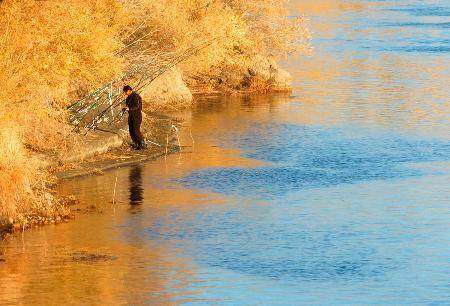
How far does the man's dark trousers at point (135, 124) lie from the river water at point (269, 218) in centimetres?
120

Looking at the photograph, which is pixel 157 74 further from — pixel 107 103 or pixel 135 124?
pixel 135 124

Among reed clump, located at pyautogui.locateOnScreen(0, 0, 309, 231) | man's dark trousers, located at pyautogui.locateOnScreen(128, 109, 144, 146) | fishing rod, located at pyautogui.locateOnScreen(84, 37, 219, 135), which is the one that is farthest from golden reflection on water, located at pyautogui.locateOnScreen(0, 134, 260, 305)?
fishing rod, located at pyautogui.locateOnScreen(84, 37, 219, 135)

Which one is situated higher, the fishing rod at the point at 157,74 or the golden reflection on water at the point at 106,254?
the fishing rod at the point at 157,74

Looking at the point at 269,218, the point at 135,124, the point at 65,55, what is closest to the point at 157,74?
the point at 135,124

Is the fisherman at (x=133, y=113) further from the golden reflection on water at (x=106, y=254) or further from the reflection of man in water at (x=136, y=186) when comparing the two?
the golden reflection on water at (x=106, y=254)

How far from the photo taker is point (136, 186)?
27.1 meters

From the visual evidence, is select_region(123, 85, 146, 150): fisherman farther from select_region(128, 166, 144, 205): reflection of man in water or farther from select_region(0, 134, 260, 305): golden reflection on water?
select_region(0, 134, 260, 305): golden reflection on water

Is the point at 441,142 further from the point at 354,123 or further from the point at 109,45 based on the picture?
the point at 109,45

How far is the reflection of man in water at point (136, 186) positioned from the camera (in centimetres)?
2577

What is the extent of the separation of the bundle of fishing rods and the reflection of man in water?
7.82 ft

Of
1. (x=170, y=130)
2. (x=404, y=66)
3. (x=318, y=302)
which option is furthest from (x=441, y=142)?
(x=404, y=66)

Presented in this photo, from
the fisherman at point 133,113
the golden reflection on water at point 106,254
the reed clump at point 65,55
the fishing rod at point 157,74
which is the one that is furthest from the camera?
the fishing rod at point 157,74

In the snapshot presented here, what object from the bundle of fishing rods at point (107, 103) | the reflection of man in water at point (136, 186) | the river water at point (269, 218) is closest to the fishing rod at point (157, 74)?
the bundle of fishing rods at point (107, 103)

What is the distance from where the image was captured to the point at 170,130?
34.5m
